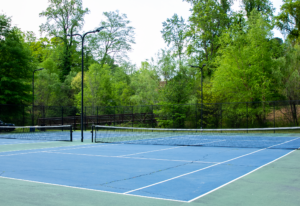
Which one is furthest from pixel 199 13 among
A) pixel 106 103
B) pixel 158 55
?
pixel 106 103

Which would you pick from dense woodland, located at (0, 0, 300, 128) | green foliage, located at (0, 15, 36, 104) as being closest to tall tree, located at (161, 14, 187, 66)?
dense woodland, located at (0, 0, 300, 128)

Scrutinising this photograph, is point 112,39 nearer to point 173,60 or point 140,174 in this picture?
point 173,60

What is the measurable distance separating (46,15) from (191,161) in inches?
1876

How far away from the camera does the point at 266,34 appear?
3259 cm

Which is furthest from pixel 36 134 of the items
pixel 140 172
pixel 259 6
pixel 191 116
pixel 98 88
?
pixel 259 6

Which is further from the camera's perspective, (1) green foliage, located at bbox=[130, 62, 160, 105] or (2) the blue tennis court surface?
(1) green foliage, located at bbox=[130, 62, 160, 105]

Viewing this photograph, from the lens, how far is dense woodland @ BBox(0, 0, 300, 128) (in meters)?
32.0

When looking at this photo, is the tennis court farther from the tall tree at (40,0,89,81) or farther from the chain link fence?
the tall tree at (40,0,89,81)

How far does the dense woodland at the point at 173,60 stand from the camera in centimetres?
3198

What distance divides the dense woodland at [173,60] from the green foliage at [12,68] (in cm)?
10

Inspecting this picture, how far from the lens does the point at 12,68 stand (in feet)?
113

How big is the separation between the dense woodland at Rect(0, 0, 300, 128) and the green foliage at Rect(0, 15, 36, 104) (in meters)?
0.10

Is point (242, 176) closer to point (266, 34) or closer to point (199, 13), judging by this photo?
point (266, 34)

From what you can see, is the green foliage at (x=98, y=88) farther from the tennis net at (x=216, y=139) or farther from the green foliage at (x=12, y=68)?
the tennis net at (x=216, y=139)
